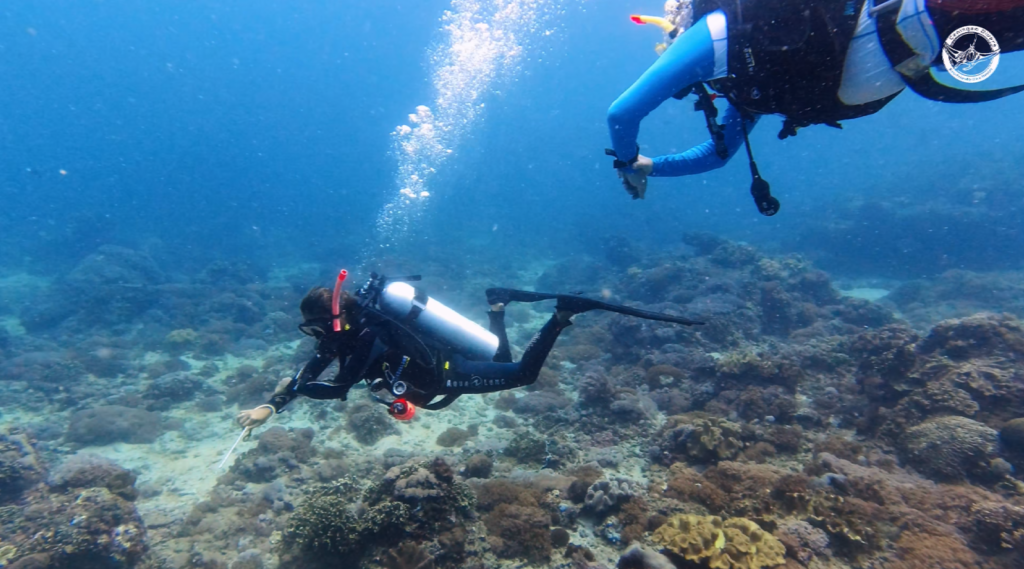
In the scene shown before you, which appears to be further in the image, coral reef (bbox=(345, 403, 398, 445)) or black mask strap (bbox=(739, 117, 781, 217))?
coral reef (bbox=(345, 403, 398, 445))

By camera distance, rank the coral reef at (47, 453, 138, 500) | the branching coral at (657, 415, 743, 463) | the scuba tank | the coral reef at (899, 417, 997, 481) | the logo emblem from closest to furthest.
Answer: the logo emblem
the scuba tank
the coral reef at (899, 417, 997, 481)
the branching coral at (657, 415, 743, 463)
the coral reef at (47, 453, 138, 500)

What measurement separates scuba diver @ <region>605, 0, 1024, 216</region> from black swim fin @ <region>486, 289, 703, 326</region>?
1.76 m

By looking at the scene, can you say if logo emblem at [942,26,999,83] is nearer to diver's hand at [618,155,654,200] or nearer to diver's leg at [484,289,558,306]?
diver's hand at [618,155,654,200]

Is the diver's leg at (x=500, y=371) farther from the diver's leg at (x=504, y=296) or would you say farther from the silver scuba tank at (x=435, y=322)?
the diver's leg at (x=504, y=296)

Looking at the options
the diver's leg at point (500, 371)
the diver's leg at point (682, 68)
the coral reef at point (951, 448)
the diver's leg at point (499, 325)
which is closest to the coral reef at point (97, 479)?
the diver's leg at point (500, 371)

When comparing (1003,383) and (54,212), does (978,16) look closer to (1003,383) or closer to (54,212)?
(1003,383)

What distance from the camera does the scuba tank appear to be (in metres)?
5.17

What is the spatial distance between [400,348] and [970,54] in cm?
478

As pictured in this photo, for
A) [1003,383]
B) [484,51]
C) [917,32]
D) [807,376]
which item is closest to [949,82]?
[917,32]

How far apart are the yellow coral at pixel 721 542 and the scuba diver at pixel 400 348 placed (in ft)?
7.15

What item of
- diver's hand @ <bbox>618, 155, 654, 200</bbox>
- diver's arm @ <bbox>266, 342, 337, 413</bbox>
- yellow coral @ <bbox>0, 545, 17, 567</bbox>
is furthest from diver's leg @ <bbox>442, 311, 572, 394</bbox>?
yellow coral @ <bbox>0, 545, 17, 567</bbox>

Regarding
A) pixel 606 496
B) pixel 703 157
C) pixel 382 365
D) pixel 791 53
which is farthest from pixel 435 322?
pixel 791 53

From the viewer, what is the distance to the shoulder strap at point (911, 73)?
229 cm

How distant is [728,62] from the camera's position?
2.72 metres
